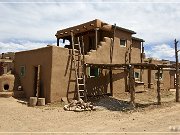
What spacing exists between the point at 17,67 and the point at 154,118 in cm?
1293

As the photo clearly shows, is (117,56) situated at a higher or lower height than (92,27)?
lower

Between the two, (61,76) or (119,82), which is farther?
(119,82)

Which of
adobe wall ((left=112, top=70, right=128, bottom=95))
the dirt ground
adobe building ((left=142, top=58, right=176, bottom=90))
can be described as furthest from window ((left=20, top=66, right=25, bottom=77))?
adobe building ((left=142, top=58, right=176, bottom=90))

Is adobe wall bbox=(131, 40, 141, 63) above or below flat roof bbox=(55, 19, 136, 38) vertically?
below

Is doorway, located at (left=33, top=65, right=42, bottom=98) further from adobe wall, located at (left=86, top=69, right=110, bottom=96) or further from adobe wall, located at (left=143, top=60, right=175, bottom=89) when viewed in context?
adobe wall, located at (left=143, top=60, right=175, bottom=89)

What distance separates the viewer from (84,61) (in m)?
19.2

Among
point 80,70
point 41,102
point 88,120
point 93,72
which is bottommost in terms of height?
point 88,120

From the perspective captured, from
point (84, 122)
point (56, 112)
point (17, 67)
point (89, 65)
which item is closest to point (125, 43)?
point (89, 65)

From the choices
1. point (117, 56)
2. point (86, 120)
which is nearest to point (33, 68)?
point (117, 56)

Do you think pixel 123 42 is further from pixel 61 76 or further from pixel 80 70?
pixel 61 76

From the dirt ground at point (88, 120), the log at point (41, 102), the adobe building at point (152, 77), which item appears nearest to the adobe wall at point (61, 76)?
the log at point (41, 102)

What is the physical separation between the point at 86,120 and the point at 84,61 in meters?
7.21

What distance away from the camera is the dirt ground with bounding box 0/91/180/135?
1035 centimetres

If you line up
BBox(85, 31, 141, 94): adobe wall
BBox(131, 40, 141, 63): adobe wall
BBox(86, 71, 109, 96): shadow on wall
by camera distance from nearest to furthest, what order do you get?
BBox(86, 71, 109, 96): shadow on wall < BBox(85, 31, 141, 94): adobe wall < BBox(131, 40, 141, 63): adobe wall
